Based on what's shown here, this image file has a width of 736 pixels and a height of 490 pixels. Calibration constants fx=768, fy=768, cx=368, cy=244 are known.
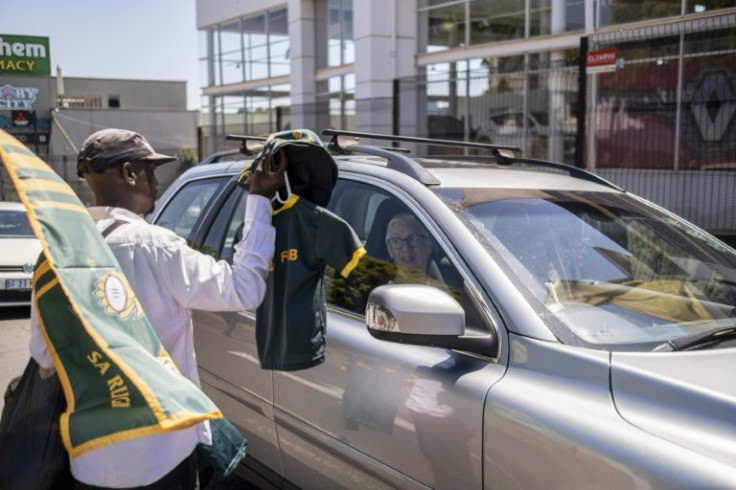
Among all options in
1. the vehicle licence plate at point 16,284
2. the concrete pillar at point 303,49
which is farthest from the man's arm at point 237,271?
the concrete pillar at point 303,49

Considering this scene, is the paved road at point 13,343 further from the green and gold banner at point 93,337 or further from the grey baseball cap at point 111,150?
the green and gold banner at point 93,337

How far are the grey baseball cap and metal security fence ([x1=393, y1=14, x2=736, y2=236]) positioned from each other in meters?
8.60

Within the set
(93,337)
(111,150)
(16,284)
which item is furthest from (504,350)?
(16,284)

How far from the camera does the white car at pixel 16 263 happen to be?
9.45 meters

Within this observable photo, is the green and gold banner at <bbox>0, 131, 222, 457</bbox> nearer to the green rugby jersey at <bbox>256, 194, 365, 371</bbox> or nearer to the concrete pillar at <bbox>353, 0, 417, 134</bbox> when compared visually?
the green rugby jersey at <bbox>256, 194, 365, 371</bbox>

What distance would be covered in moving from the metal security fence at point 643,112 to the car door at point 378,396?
24.8 ft

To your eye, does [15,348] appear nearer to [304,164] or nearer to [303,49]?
[304,164]

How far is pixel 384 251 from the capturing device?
3176 millimetres

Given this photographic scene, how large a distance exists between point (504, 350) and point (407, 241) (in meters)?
0.75

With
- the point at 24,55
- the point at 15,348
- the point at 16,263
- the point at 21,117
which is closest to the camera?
the point at 15,348

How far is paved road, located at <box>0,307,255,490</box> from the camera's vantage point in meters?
4.41

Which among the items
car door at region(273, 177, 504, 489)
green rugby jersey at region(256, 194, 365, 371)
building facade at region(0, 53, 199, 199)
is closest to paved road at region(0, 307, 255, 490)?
car door at region(273, 177, 504, 489)

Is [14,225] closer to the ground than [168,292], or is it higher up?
closer to the ground

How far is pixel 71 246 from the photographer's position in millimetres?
1916
